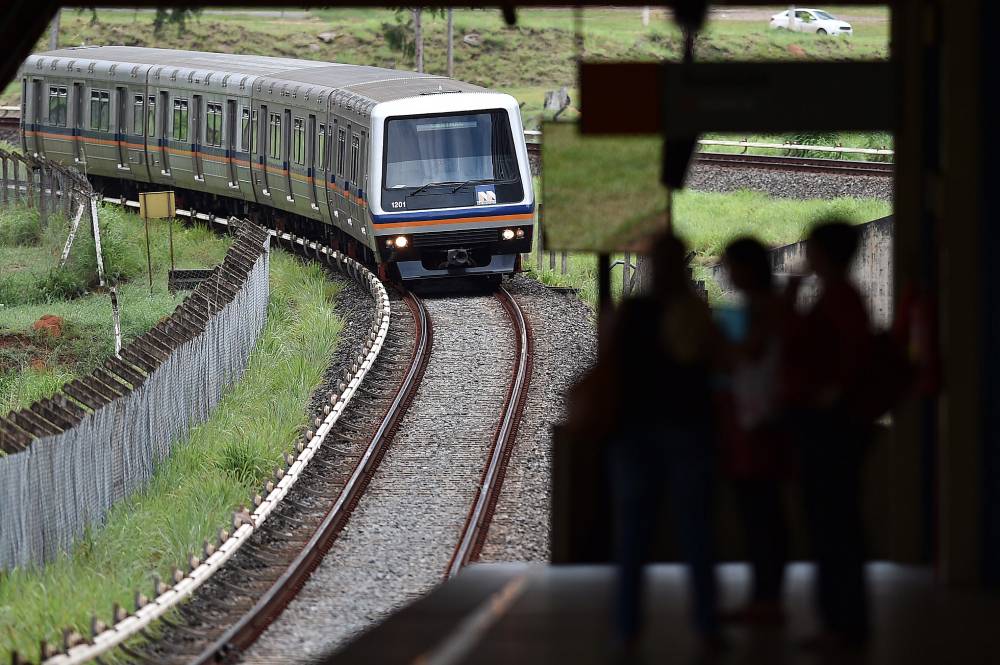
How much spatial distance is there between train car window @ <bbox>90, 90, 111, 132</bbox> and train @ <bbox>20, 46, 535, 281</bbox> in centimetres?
5

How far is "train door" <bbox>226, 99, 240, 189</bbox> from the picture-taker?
28516 millimetres

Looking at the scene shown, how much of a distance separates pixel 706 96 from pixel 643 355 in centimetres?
184

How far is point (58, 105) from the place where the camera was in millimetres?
34562

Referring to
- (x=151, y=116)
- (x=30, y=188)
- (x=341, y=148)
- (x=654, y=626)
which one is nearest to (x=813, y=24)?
(x=151, y=116)

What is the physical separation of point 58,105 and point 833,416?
31642 mm

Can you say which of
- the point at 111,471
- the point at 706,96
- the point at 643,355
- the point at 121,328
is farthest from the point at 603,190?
the point at 121,328

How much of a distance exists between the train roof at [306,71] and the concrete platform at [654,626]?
614 inches

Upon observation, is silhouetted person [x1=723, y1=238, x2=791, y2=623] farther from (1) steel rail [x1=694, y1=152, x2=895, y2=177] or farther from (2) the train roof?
(1) steel rail [x1=694, y1=152, x2=895, y2=177]

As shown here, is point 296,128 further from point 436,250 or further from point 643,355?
point 643,355

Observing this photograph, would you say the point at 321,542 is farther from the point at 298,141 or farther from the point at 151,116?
the point at 151,116

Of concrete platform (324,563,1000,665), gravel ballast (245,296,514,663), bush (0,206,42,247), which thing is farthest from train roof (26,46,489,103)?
concrete platform (324,563,1000,665)

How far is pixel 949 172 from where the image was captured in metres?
5.93

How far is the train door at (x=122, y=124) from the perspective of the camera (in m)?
32.0

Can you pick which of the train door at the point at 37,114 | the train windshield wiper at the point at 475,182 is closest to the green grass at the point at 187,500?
the train windshield wiper at the point at 475,182
